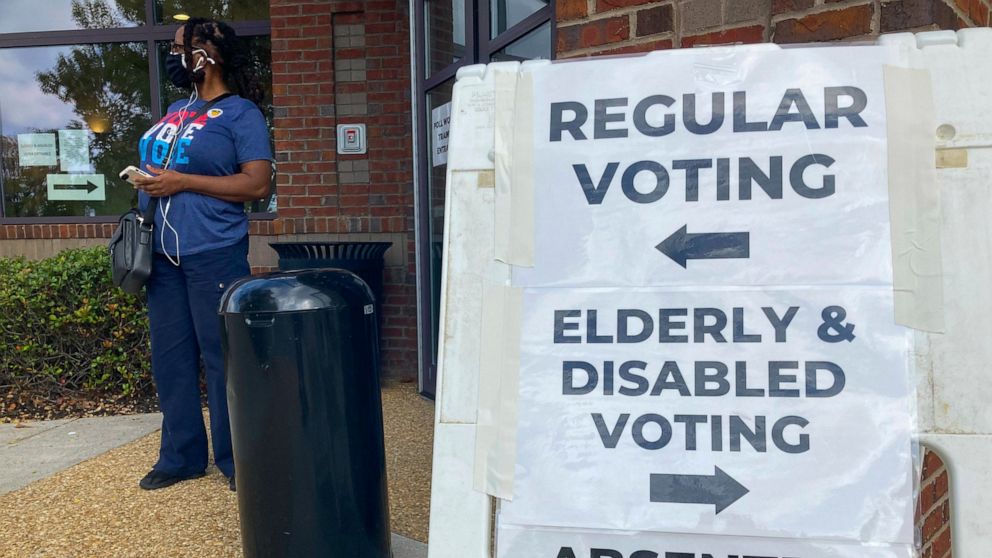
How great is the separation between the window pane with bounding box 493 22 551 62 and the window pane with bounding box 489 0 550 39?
118 millimetres

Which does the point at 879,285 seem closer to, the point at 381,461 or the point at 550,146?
the point at 550,146

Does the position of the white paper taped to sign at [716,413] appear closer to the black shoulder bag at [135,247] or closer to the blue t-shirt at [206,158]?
the blue t-shirt at [206,158]

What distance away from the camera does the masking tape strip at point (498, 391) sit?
1.33 m

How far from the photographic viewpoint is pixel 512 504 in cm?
132

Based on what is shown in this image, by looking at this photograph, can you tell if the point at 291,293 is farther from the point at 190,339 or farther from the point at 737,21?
the point at 737,21

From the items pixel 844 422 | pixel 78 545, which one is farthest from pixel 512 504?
pixel 78 545

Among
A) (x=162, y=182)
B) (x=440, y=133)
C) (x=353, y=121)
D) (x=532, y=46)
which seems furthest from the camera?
(x=353, y=121)

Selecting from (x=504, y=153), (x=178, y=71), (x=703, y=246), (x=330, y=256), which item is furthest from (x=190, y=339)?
(x=703, y=246)

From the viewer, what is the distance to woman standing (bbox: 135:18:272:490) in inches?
130

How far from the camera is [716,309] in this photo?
51.4 inches

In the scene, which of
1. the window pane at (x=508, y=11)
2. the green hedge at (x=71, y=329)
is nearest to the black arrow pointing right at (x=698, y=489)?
the window pane at (x=508, y=11)

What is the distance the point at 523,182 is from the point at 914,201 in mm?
680

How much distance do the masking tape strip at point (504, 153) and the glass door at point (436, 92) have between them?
10.2ft

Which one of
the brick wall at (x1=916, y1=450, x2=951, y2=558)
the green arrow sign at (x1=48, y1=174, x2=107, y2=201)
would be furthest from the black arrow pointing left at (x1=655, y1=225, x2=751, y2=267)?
the green arrow sign at (x1=48, y1=174, x2=107, y2=201)
